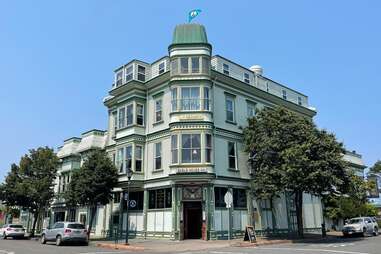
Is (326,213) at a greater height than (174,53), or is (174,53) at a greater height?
(174,53)

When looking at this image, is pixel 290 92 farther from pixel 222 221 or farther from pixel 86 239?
pixel 86 239

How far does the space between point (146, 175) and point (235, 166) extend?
7.23 metres

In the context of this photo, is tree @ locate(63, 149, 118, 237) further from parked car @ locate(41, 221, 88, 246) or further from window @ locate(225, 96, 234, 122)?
window @ locate(225, 96, 234, 122)

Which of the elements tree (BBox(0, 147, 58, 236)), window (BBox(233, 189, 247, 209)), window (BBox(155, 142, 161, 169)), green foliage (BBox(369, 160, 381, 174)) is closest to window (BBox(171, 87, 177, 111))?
window (BBox(155, 142, 161, 169))

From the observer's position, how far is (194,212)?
1110 inches

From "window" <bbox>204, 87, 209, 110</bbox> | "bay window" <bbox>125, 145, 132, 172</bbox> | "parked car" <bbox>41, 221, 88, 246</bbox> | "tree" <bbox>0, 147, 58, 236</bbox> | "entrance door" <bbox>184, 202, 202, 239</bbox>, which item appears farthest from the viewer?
"tree" <bbox>0, 147, 58, 236</bbox>

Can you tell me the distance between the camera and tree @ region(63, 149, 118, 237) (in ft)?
96.6

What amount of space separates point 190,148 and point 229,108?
577 cm

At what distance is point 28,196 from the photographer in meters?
36.8

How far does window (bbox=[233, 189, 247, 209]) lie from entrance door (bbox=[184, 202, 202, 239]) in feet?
10.5

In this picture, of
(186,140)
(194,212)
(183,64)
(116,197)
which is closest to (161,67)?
(183,64)

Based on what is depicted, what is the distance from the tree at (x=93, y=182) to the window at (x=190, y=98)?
7.89 m

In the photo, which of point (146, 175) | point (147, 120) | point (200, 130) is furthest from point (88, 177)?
point (200, 130)

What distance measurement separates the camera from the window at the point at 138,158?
1225 inches
